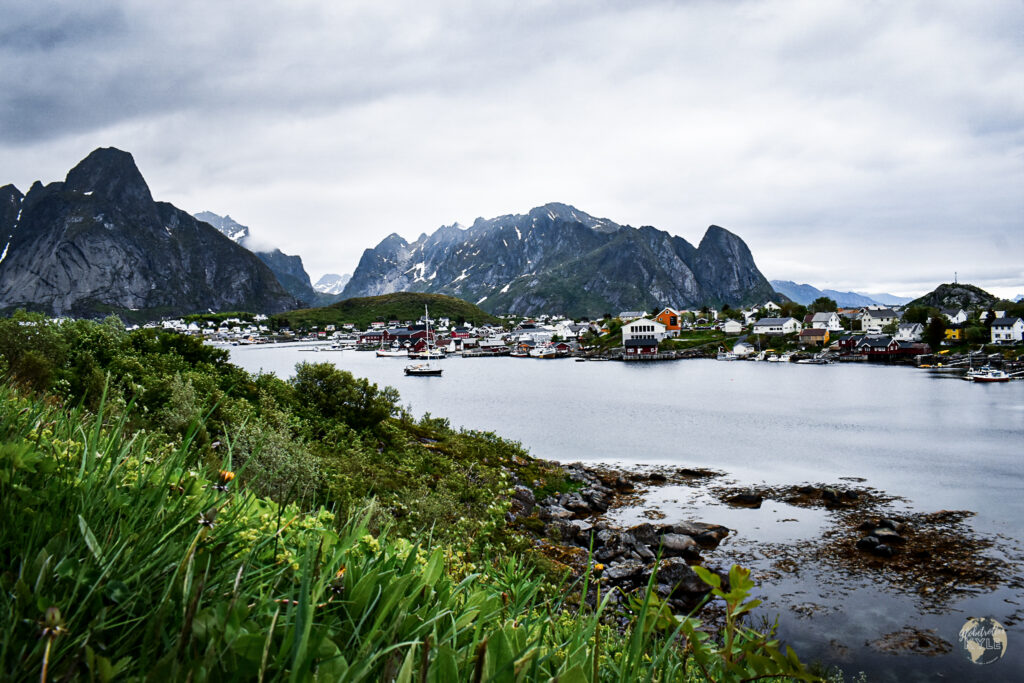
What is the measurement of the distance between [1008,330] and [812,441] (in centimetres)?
7831

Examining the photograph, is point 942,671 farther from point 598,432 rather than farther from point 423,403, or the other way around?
point 423,403

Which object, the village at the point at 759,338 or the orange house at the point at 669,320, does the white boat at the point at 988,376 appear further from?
the orange house at the point at 669,320

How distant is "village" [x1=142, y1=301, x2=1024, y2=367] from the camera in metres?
95.7

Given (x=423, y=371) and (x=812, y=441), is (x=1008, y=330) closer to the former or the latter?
(x=812, y=441)

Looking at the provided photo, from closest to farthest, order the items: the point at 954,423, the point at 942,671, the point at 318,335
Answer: the point at 942,671 → the point at 954,423 → the point at 318,335

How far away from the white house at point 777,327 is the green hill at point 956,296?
49456 mm

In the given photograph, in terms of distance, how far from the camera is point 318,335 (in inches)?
7746

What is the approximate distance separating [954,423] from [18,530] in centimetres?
5596

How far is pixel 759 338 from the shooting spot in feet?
393

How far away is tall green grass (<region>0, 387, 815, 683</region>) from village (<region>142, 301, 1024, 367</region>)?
104416 mm

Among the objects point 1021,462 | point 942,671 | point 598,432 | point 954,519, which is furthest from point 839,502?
point 598,432

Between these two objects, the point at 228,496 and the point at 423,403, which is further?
the point at 423,403

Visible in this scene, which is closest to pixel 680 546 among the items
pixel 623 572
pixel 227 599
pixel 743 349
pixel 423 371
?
pixel 623 572

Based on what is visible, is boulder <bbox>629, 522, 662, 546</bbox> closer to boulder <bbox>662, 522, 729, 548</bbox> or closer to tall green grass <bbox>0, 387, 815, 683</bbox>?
boulder <bbox>662, 522, 729, 548</bbox>
